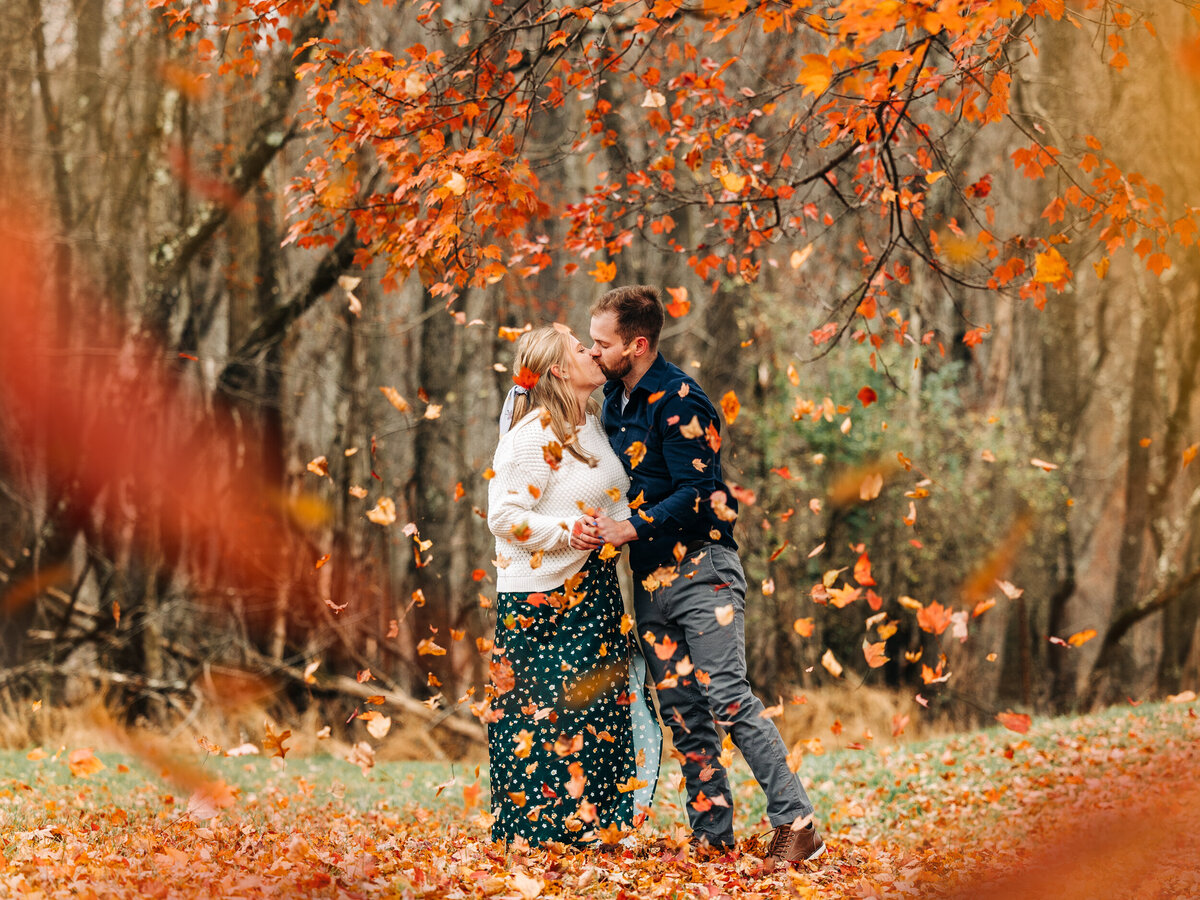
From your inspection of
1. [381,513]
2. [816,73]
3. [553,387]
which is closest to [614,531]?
[553,387]

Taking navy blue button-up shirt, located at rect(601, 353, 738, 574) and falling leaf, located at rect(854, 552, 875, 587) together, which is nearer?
navy blue button-up shirt, located at rect(601, 353, 738, 574)

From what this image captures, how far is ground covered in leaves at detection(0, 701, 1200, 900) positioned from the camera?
329 centimetres

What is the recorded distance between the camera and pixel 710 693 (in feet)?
12.4

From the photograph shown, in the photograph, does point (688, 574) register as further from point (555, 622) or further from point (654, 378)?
point (654, 378)

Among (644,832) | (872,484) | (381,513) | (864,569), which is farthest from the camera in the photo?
(872,484)

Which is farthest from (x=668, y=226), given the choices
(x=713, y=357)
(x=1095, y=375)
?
(x=1095, y=375)

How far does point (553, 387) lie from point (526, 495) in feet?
1.36

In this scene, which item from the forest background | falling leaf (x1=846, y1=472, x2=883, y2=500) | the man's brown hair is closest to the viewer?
the man's brown hair

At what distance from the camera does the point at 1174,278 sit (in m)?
12.8

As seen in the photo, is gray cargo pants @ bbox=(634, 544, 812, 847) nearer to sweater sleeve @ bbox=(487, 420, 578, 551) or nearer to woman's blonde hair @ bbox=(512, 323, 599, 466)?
sweater sleeve @ bbox=(487, 420, 578, 551)

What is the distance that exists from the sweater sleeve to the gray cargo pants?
1.45 ft

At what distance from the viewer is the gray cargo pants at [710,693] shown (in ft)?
12.2

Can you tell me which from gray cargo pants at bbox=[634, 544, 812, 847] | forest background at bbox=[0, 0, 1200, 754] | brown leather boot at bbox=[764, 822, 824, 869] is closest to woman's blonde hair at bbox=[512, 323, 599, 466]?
gray cargo pants at bbox=[634, 544, 812, 847]

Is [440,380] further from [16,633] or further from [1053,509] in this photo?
[1053,509]
